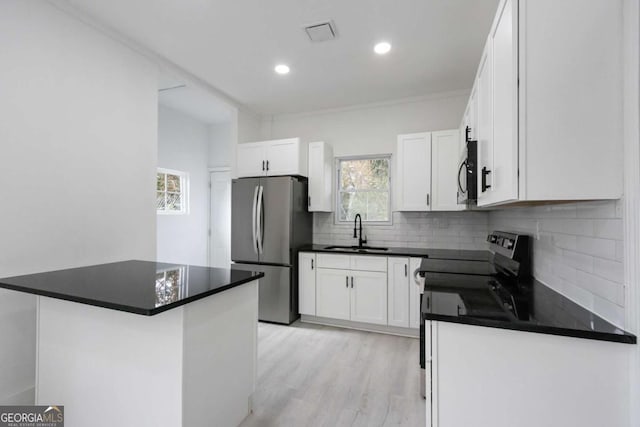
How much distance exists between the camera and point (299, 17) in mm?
2271

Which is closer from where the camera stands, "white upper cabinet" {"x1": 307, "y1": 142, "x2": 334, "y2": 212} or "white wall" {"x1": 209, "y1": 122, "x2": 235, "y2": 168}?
"white upper cabinet" {"x1": 307, "y1": 142, "x2": 334, "y2": 212}

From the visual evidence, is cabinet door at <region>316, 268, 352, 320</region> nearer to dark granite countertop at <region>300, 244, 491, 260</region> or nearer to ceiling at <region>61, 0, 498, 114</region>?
dark granite countertop at <region>300, 244, 491, 260</region>

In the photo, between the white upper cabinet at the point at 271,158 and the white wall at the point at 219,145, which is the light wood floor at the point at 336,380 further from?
the white wall at the point at 219,145

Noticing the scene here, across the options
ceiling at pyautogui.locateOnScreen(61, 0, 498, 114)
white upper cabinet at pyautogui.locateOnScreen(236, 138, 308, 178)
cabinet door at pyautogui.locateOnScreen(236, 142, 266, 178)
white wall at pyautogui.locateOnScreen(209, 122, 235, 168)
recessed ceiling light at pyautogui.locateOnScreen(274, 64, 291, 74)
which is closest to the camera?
ceiling at pyautogui.locateOnScreen(61, 0, 498, 114)

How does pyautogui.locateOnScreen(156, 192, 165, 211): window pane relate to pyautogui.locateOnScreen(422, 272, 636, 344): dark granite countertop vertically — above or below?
above

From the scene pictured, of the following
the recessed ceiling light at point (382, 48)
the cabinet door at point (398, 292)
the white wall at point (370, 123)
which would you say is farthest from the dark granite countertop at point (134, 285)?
the white wall at point (370, 123)

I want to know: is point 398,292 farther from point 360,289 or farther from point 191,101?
point 191,101

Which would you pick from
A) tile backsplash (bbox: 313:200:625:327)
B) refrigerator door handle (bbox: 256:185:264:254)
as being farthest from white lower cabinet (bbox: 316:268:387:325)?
tile backsplash (bbox: 313:200:625:327)

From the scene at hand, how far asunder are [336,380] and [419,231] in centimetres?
211

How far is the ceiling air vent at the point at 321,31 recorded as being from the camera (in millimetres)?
2344

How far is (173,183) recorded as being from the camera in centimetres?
457

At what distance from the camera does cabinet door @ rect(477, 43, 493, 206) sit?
151 cm

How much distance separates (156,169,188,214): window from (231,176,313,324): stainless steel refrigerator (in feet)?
4.46

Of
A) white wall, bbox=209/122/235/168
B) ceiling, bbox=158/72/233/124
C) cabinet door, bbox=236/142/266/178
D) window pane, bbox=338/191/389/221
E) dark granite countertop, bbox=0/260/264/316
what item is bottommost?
dark granite countertop, bbox=0/260/264/316
